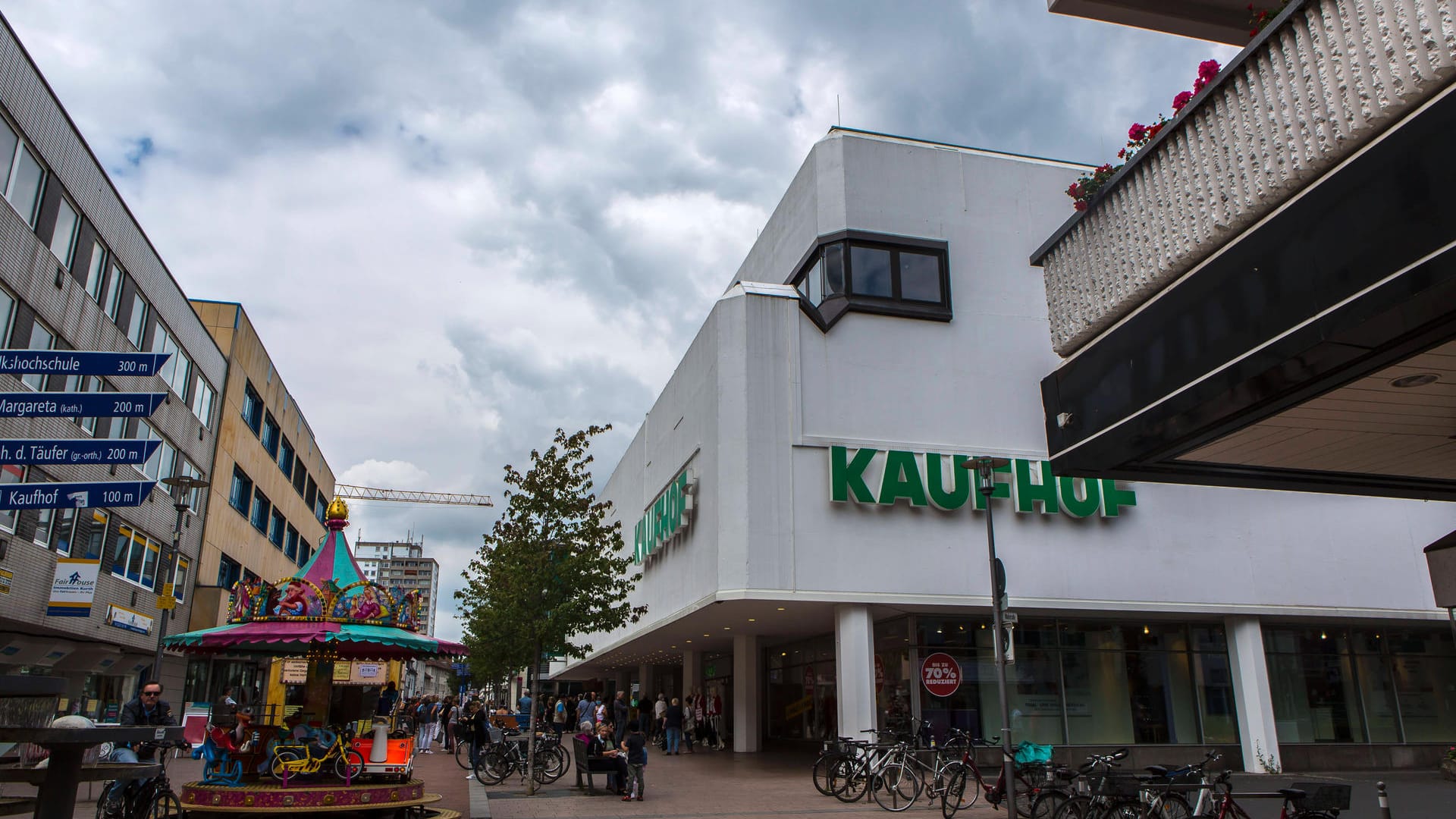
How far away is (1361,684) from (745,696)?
16484 millimetres

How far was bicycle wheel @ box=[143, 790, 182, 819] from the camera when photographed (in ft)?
39.6

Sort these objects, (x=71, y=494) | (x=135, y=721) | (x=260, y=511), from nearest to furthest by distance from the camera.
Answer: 1. (x=71, y=494)
2. (x=135, y=721)
3. (x=260, y=511)

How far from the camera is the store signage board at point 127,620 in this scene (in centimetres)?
2677

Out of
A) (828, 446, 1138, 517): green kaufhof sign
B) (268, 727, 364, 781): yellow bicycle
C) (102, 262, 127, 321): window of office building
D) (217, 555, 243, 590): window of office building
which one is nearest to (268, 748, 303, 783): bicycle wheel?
(268, 727, 364, 781): yellow bicycle

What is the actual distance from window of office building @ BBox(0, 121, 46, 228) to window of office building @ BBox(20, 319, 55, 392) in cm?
225

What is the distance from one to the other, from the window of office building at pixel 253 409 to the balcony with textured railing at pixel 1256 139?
4028 cm

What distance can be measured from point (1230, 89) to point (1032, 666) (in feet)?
62.7

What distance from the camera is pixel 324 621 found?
14672 millimetres

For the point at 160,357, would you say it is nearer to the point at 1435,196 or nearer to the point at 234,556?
the point at 1435,196

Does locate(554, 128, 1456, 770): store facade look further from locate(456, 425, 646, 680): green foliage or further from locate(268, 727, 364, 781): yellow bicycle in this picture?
locate(268, 727, 364, 781): yellow bicycle

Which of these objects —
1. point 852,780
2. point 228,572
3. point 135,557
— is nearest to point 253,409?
point 228,572

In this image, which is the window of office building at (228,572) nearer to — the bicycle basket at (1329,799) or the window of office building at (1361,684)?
the window of office building at (1361,684)

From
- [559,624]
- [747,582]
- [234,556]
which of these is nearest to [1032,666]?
[747,582]

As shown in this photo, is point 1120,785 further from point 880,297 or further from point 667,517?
point 667,517
